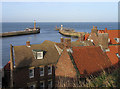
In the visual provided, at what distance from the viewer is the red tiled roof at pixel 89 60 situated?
18.8 metres

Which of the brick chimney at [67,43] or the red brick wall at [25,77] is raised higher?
the brick chimney at [67,43]

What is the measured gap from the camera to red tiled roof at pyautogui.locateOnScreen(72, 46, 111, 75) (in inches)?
739

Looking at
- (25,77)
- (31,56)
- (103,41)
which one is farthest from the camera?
(103,41)

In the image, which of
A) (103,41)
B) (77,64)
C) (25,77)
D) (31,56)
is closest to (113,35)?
(103,41)

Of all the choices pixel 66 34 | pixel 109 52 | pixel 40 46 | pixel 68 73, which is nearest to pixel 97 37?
pixel 109 52

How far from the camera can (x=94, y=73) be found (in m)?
18.6

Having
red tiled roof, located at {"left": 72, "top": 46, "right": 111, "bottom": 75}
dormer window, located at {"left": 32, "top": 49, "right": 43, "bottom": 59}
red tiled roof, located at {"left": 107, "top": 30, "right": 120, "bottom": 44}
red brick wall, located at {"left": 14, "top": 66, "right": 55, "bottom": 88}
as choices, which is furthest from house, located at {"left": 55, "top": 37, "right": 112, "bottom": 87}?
red tiled roof, located at {"left": 107, "top": 30, "right": 120, "bottom": 44}

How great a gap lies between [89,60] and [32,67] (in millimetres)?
8971

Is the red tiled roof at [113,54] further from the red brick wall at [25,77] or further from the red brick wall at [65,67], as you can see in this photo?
the red brick wall at [25,77]

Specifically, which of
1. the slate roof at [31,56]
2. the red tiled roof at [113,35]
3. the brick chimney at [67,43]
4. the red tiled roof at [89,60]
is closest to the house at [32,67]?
the slate roof at [31,56]

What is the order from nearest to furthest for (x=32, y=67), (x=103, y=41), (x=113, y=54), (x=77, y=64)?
(x=77, y=64) < (x=32, y=67) < (x=113, y=54) < (x=103, y=41)

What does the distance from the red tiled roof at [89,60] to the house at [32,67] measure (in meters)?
6.61

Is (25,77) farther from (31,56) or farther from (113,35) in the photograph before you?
(113,35)

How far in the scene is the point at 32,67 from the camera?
23453 millimetres
